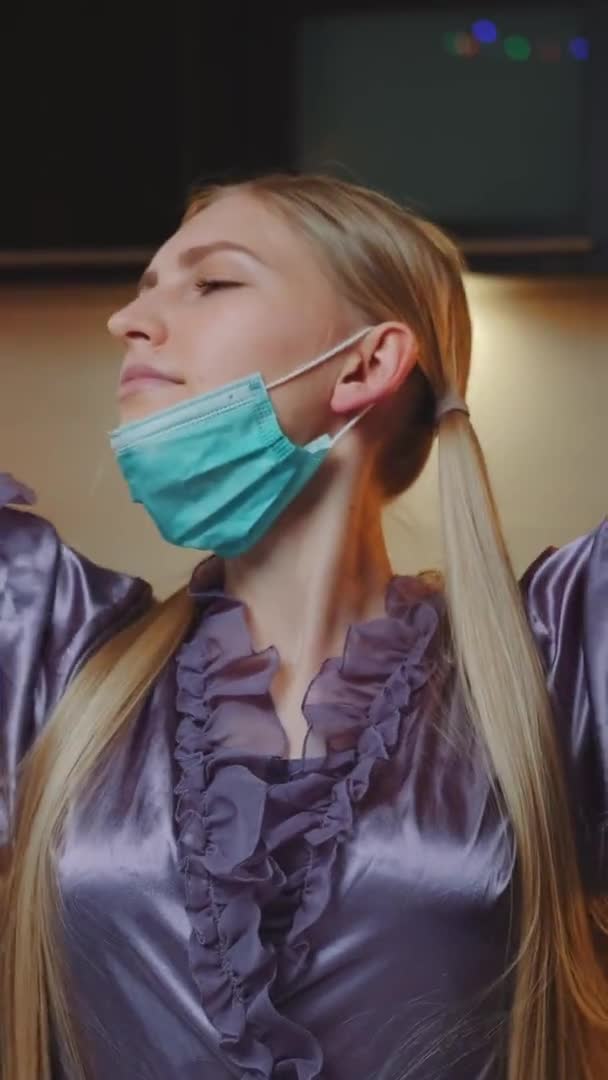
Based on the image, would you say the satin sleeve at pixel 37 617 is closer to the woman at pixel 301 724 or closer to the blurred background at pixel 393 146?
the woman at pixel 301 724

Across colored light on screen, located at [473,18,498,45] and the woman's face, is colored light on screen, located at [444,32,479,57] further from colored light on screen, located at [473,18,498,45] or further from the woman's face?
the woman's face

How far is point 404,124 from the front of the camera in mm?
1177

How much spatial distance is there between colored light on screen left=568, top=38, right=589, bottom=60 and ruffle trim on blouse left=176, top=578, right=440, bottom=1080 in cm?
50

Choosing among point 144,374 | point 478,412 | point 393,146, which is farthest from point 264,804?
point 393,146

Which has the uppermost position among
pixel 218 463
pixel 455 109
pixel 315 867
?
pixel 455 109

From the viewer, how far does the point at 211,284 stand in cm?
89

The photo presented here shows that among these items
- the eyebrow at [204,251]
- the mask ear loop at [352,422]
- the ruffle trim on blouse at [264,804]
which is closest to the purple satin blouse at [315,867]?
the ruffle trim on blouse at [264,804]

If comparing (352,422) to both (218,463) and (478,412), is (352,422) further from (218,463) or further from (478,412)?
(478,412)

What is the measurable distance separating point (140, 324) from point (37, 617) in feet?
0.62

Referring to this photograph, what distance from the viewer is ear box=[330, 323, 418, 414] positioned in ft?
2.92

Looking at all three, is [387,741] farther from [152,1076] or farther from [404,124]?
[404,124]

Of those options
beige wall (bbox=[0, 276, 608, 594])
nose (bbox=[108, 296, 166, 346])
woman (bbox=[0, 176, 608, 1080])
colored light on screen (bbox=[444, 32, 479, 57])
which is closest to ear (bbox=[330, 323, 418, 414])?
woman (bbox=[0, 176, 608, 1080])

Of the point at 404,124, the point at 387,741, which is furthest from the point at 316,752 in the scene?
the point at 404,124

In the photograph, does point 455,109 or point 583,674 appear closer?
point 583,674
